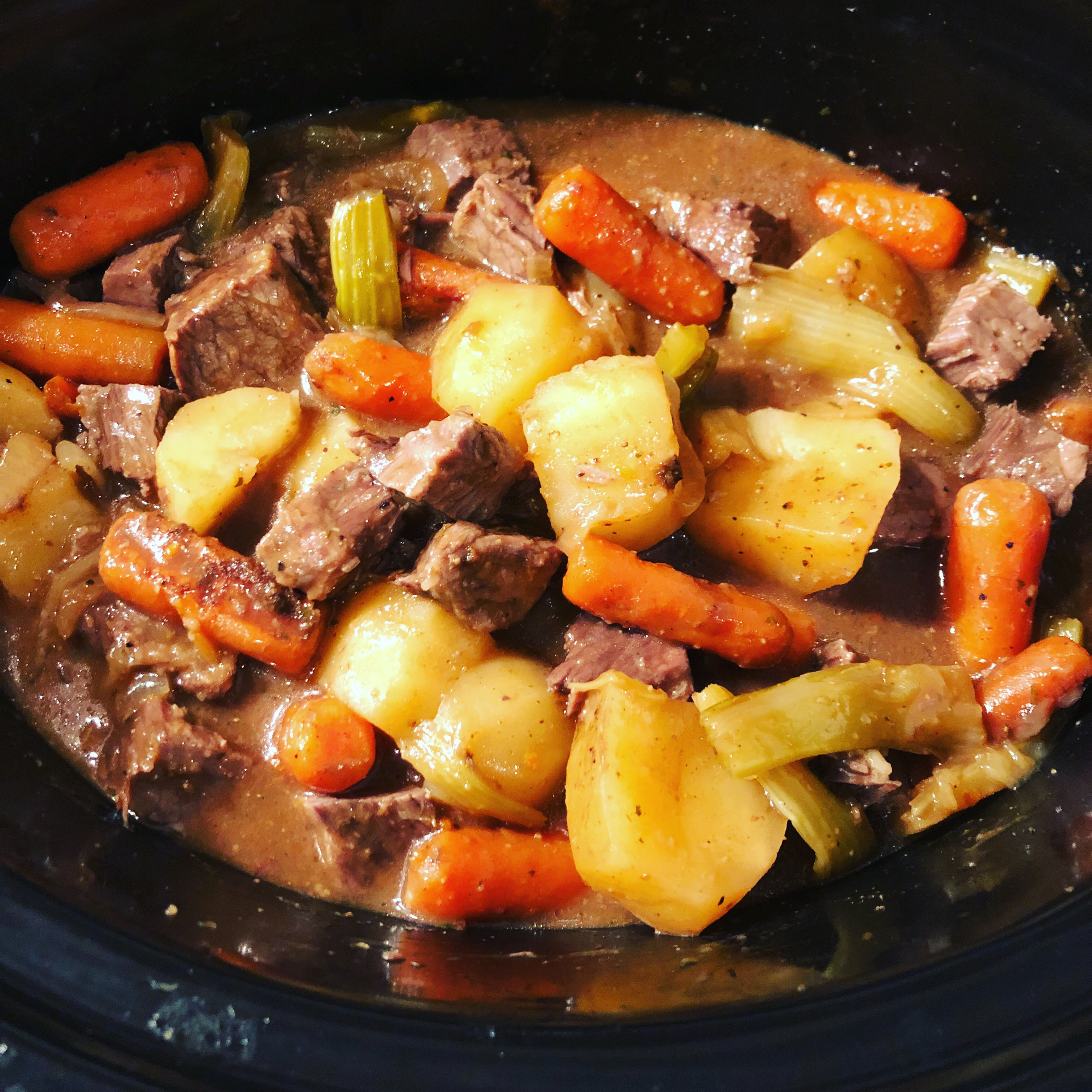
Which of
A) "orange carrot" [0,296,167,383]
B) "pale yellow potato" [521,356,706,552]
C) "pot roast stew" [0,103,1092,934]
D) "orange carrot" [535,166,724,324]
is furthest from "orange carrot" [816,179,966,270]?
"orange carrot" [0,296,167,383]

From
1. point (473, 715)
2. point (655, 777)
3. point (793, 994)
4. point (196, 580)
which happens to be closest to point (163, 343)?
point (196, 580)

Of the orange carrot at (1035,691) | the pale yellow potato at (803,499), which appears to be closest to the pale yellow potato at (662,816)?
the pale yellow potato at (803,499)

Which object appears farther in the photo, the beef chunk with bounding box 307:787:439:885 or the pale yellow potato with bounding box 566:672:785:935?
the beef chunk with bounding box 307:787:439:885

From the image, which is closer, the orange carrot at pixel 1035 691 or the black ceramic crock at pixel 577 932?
the black ceramic crock at pixel 577 932

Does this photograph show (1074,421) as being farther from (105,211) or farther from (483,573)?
(105,211)

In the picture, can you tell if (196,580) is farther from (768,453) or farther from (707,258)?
(707,258)

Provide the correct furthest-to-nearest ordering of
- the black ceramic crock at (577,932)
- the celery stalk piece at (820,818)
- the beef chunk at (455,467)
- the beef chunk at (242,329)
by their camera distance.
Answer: the beef chunk at (242,329) < the beef chunk at (455,467) < the celery stalk piece at (820,818) < the black ceramic crock at (577,932)

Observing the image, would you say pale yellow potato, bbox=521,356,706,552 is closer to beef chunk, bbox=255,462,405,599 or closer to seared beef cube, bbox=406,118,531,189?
beef chunk, bbox=255,462,405,599

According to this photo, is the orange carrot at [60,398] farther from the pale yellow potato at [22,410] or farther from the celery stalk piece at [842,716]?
the celery stalk piece at [842,716]
